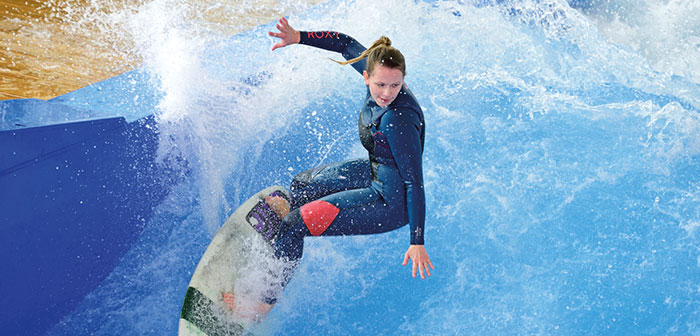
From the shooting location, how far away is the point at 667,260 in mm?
1732

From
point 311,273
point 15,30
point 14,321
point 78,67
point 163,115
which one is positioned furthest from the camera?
point 15,30

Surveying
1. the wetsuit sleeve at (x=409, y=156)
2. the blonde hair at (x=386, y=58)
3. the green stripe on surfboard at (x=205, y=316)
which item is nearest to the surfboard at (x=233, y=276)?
the green stripe on surfboard at (x=205, y=316)

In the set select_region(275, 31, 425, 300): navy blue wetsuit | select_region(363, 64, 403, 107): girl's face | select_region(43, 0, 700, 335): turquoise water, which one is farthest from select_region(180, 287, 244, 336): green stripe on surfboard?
select_region(363, 64, 403, 107): girl's face

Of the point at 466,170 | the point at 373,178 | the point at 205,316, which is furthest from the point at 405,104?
the point at 205,316

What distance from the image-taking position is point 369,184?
5.29 feet

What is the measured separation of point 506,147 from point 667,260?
648 mm

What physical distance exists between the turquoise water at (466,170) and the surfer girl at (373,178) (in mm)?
271

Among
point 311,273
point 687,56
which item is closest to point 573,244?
point 311,273

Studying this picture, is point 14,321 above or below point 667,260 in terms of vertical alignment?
below

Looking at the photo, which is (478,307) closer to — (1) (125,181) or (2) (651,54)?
(1) (125,181)

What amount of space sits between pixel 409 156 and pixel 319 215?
1.05 ft

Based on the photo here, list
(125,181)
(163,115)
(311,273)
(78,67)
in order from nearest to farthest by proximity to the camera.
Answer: (311,273) < (125,181) < (163,115) < (78,67)

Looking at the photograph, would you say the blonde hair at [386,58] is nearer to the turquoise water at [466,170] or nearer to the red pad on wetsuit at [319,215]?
the red pad on wetsuit at [319,215]

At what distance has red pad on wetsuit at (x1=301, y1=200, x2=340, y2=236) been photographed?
58.2 inches
